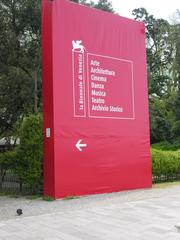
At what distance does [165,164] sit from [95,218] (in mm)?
9003

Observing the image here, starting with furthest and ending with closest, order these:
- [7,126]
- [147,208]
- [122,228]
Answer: [7,126] < [147,208] < [122,228]

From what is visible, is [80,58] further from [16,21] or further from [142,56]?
[16,21]

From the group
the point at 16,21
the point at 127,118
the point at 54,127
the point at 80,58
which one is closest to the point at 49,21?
the point at 80,58

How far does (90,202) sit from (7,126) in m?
11.6

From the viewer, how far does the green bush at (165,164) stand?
1781 cm

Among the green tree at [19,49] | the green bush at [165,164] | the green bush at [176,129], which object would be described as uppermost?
the green tree at [19,49]

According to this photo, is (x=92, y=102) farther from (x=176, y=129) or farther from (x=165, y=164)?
(x=176, y=129)

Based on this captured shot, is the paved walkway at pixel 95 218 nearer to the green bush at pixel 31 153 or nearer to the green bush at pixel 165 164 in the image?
the green bush at pixel 31 153

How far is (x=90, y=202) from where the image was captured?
40.9 feet

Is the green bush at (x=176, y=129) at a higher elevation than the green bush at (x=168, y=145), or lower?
higher

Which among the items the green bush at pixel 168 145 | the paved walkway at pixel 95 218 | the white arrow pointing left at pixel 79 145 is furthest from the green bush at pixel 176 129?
the white arrow pointing left at pixel 79 145

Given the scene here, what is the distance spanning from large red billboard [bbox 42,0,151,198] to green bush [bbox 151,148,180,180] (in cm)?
178

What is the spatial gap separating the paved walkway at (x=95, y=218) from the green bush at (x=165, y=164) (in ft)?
13.0

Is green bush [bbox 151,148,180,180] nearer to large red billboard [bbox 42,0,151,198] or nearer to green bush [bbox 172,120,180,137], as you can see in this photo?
large red billboard [bbox 42,0,151,198]
